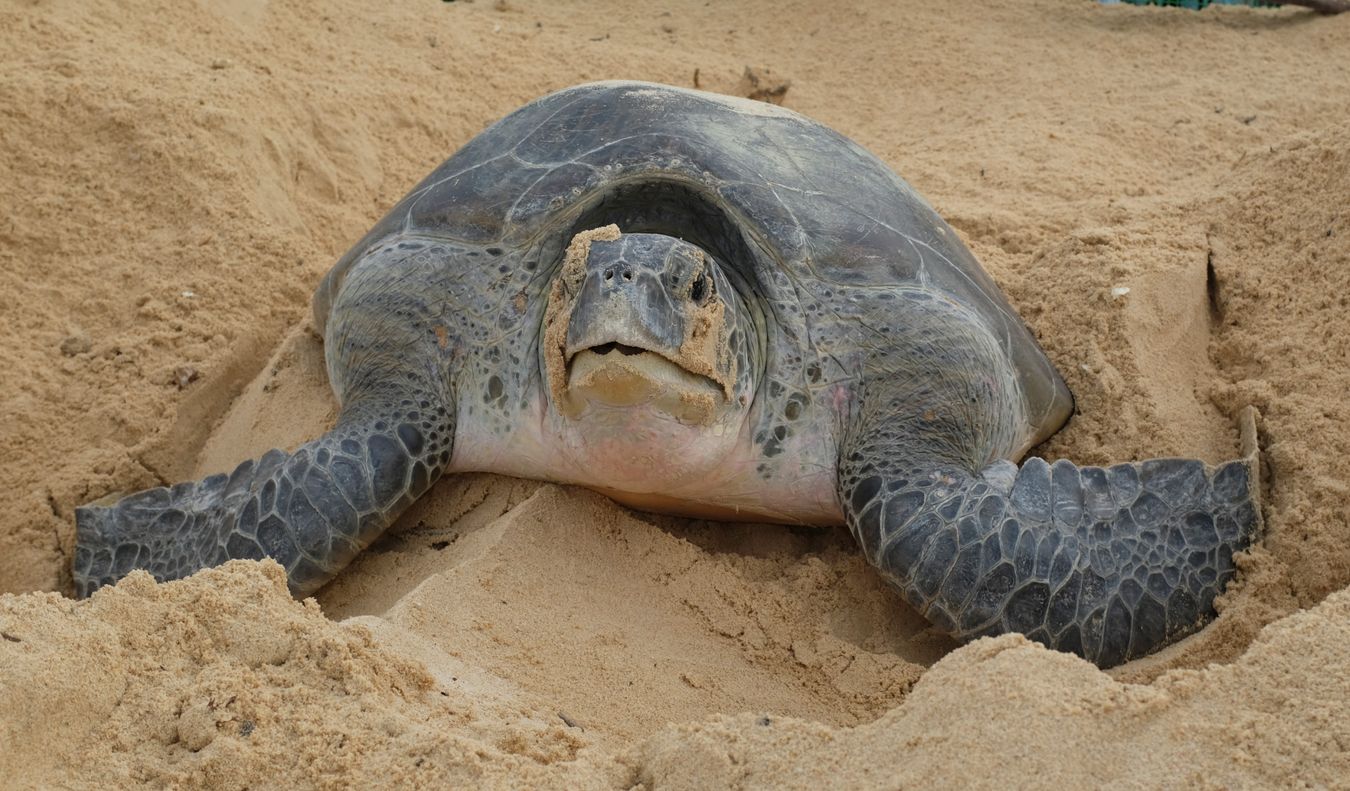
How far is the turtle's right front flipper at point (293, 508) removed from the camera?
311 cm

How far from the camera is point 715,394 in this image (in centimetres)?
299

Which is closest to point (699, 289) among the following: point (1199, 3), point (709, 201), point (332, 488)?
point (709, 201)

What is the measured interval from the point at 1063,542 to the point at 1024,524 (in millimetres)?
95

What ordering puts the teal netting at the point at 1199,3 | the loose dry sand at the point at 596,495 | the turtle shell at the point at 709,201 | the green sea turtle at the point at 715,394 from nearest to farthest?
the loose dry sand at the point at 596,495 < the green sea turtle at the point at 715,394 < the turtle shell at the point at 709,201 < the teal netting at the point at 1199,3

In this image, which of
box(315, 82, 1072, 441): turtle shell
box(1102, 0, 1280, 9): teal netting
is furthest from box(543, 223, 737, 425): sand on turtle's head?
box(1102, 0, 1280, 9): teal netting

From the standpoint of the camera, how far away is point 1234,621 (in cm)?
281

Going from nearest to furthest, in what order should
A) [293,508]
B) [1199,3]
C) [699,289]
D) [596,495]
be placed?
[699,289] < [293,508] < [596,495] < [1199,3]

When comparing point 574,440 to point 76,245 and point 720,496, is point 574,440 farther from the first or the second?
point 76,245

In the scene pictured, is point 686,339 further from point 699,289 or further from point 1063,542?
point 1063,542

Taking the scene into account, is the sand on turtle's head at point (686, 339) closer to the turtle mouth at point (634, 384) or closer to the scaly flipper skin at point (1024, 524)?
the turtle mouth at point (634, 384)

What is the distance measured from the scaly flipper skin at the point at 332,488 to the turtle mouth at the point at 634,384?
0.52 meters

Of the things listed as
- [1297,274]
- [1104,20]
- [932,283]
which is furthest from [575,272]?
[1104,20]

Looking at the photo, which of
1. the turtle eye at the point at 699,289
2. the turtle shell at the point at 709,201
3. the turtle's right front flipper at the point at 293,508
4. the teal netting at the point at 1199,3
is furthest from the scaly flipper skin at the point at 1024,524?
the teal netting at the point at 1199,3

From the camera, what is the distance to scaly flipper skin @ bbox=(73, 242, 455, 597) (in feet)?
10.2
